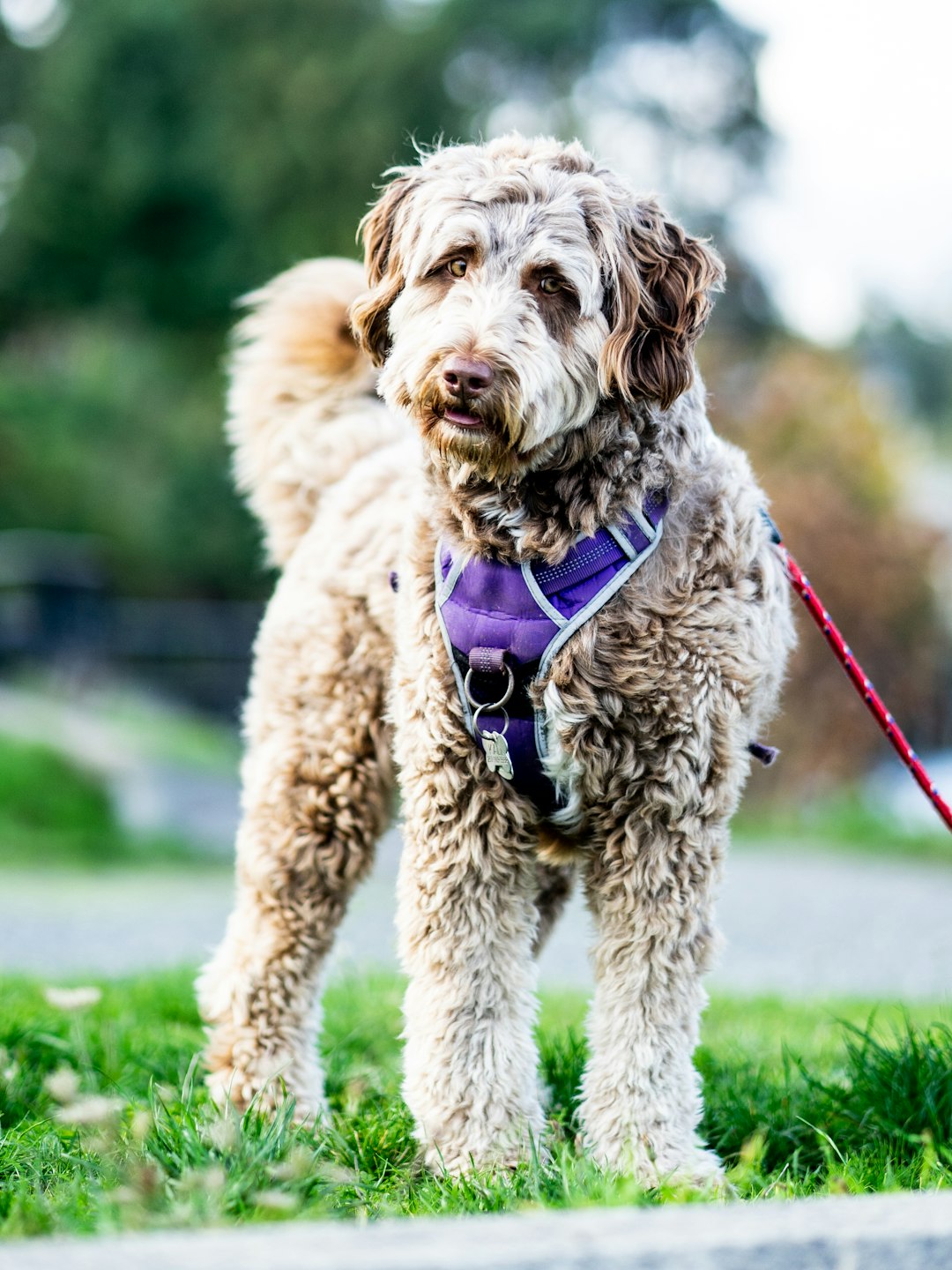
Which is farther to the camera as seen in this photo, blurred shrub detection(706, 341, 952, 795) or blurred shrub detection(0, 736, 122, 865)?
blurred shrub detection(706, 341, 952, 795)

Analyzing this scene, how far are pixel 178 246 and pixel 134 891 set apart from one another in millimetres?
13815

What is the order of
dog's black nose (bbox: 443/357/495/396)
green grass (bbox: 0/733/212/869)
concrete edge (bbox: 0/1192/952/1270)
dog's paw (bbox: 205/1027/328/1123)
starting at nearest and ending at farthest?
concrete edge (bbox: 0/1192/952/1270)
dog's black nose (bbox: 443/357/495/396)
dog's paw (bbox: 205/1027/328/1123)
green grass (bbox: 0/733/212/869)

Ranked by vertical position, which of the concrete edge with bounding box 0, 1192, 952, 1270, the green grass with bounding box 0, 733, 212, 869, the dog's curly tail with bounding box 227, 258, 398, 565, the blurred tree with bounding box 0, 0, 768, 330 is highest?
the blurred tree with bounding box 0, 0, 768, 330

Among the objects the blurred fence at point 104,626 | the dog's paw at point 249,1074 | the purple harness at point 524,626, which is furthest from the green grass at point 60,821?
the purple harness at point 524,626

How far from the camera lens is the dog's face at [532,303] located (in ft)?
9.75

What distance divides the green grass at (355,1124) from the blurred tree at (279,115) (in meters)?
12.1

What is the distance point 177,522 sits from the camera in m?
23.3

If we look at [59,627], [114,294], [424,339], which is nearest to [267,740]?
[424,339]

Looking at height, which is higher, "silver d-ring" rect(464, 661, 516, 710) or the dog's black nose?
the dog's black nose

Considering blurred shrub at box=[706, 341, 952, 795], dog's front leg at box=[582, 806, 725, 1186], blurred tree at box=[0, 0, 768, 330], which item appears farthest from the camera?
blurred tree at box=[0, 0, 768, 330]

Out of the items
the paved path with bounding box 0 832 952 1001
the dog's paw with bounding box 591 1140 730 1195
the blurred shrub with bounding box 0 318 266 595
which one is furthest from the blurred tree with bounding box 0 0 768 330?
the dog's paw with bounding box 591 1140 730 1195

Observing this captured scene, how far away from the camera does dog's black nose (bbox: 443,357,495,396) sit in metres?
2.92

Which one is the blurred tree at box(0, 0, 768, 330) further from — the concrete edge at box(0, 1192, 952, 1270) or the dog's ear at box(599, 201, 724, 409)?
the concrete edge at box(0, 1192, 952, 1270)

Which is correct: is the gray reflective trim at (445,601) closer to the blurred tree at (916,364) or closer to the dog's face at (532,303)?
the dog's face at (532,303)
